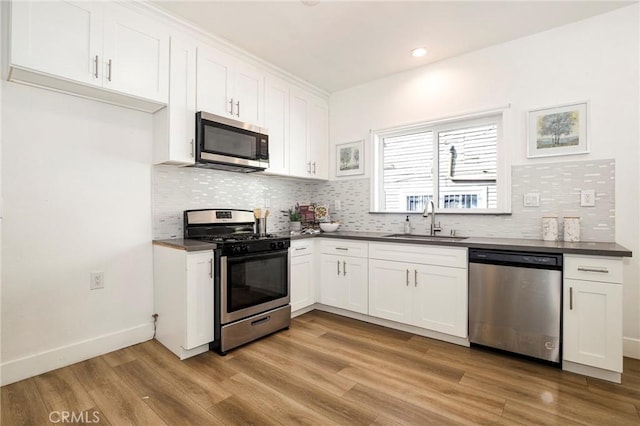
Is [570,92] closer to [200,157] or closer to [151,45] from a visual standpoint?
[200,157]

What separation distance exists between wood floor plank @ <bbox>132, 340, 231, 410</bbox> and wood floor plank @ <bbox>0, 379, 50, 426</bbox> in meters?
0.60

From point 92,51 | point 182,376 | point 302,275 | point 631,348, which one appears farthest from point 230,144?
point 631,348

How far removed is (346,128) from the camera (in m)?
4.04

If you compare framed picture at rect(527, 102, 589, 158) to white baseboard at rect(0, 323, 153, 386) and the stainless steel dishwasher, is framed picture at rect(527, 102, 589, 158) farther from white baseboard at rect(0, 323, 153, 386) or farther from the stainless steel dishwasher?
white baseboard at rect(0, 323, 153, 386)

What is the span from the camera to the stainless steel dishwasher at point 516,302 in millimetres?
2207

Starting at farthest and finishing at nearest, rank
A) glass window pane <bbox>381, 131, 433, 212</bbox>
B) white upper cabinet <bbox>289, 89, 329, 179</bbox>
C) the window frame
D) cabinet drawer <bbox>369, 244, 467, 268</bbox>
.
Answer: white upper cabinet <bbox>289, 89, 329, 179</bbox>, glass window pane <bbox>381, 131, 433, 212</bbox>, the window frame, cabinet drawer <bbox>369, 244, 467, 268</bbox>

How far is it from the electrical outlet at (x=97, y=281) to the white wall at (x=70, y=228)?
0.10 ft

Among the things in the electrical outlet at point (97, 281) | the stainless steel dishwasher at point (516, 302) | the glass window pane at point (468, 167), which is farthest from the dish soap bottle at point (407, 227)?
the electrical outlet at point (97, 281)

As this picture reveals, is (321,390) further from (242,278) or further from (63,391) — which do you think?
(63,391)

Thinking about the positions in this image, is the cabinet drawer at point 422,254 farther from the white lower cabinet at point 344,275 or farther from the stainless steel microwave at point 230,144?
the stainless steel microwave at point 230,144

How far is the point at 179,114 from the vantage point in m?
2.60

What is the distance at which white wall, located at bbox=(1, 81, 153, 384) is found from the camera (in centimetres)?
210

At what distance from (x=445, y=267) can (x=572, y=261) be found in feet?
2.79

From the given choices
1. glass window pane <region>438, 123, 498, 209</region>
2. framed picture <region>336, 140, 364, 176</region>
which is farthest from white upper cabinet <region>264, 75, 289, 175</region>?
glass window pane <region>438, 123, 498, 209</region>
